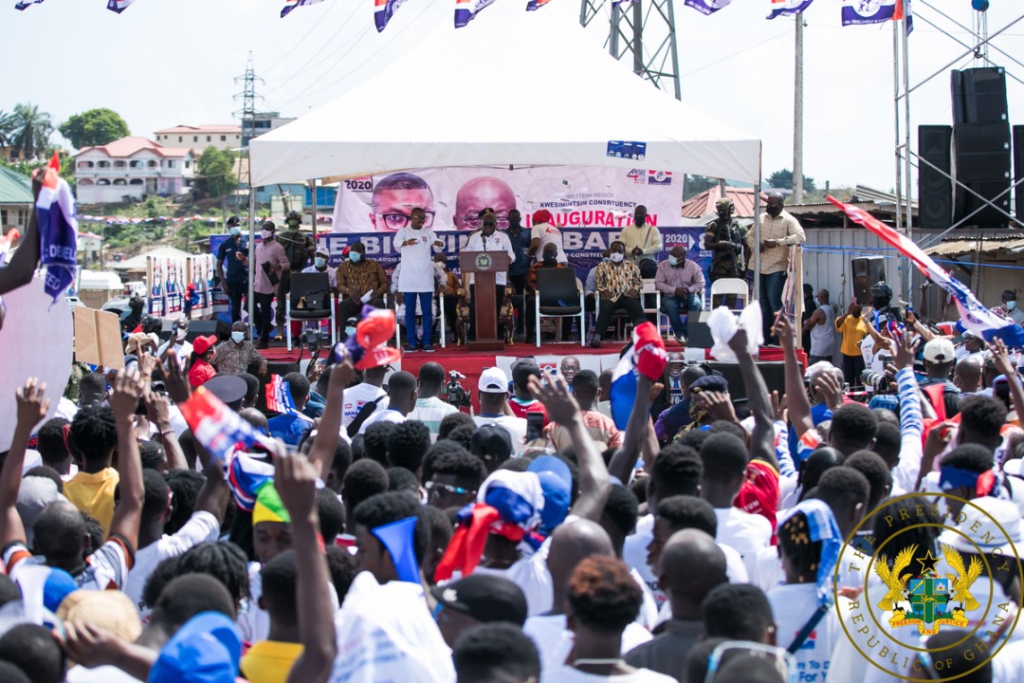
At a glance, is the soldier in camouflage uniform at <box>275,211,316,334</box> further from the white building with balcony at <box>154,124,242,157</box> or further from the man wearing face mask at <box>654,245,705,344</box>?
the white building with balcony at <box>154,124,242,157</box>

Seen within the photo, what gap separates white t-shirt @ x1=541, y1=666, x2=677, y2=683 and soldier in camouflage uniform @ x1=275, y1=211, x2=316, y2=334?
428 inches

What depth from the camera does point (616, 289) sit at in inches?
487

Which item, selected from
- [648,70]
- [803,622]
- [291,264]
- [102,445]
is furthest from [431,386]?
[648,70]

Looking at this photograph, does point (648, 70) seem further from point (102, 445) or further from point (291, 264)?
point (102, 445)

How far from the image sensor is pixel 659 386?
315 inches

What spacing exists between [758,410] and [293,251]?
10125mm

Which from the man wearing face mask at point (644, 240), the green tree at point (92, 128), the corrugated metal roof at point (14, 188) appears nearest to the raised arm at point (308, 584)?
the man wearing face mask at point (644, 240)

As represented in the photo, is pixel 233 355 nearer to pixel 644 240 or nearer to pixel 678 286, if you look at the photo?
pixel 678 286

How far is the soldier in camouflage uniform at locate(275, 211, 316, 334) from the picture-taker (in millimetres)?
13539

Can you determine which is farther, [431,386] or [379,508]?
[431,386]

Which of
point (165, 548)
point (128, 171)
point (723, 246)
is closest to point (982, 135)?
point (723, 246)

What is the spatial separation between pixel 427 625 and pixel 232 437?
1.19 meters

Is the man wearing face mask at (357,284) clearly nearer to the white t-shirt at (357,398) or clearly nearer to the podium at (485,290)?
the podium at (485,290)

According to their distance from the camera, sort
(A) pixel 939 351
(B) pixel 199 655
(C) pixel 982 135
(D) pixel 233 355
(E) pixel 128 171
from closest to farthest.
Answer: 1. (B) pixel 199 655
2. (A) pixel 939 351
3. (D) pixel 233 355
4. (C) pixel 982 135
5. (E) pixel 128 171
